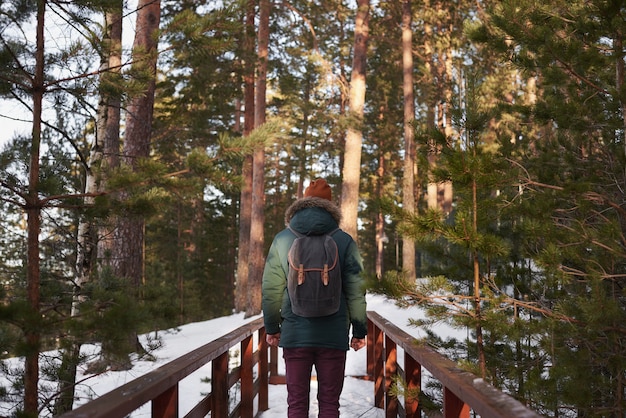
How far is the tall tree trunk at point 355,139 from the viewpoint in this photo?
15125 millimetres

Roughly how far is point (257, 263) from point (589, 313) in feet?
45.2

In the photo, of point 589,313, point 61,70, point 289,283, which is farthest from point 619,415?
point 61,70

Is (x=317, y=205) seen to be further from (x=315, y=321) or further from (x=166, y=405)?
(x=166, y=405)

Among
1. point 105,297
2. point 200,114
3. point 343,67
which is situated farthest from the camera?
point 343,67

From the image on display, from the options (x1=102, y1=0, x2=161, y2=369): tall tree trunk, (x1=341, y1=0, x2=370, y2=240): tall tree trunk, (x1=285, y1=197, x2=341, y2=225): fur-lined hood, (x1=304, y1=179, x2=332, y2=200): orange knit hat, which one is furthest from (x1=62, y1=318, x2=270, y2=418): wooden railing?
(x1=341, y1=0, x2=370, y2=240): tall tree trunk

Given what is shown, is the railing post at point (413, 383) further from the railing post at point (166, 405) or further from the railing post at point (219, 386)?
the railing post at point (166, 405)

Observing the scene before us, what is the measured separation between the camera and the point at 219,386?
13.5 ft

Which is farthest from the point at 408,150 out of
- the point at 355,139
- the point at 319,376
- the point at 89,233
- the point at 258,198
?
the point at 319,376

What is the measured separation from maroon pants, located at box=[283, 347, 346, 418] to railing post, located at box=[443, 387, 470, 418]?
117 centimetres

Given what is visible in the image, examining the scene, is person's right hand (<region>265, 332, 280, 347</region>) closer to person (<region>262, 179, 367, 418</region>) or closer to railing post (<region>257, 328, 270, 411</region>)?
person (<region>262, 179, 367, 418</region>)

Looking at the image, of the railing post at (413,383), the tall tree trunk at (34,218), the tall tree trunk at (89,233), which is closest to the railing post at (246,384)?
the tall tree trunk at (89,233)

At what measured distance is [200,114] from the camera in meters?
20.0

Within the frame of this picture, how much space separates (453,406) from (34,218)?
2.68 metres

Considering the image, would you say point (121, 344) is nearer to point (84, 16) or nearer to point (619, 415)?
point (84, 16)
